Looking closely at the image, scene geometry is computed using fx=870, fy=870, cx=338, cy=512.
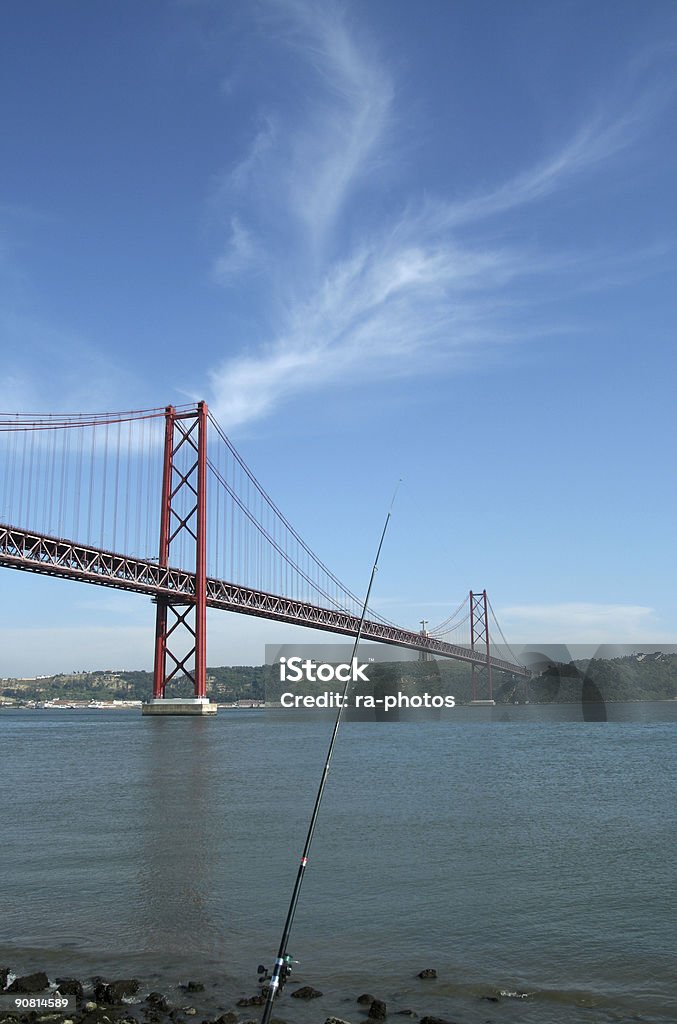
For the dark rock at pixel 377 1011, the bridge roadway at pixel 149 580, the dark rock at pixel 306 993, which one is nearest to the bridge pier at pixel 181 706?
the bridge roadway at pixel 149 580

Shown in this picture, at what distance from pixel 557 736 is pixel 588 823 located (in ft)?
111

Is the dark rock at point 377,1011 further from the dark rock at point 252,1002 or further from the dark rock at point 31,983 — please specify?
the dark rock at point 31,983

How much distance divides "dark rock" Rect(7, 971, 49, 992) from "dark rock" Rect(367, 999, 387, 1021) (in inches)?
109

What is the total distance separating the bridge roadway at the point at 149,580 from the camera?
4572cm

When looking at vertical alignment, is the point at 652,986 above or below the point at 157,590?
below

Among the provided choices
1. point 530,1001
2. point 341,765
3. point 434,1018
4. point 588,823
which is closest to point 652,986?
point 530,1001

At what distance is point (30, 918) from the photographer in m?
9.47

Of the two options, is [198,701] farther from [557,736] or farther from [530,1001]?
[530,1001]

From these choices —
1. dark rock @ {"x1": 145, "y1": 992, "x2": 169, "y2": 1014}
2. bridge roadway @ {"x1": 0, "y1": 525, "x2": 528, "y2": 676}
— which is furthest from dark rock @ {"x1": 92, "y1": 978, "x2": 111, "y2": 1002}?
bridge roadway @ {"x1": 0, "y1": 525, "x2": 528, "y2": 676}

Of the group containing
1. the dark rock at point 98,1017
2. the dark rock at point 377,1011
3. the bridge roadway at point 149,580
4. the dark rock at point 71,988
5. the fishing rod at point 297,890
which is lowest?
the dark rock at point 377,1011

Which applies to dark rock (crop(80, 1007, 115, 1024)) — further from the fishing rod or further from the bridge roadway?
the bridge roadway

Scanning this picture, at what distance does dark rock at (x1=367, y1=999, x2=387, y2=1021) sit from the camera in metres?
6.62

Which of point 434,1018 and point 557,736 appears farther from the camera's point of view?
point 557,736

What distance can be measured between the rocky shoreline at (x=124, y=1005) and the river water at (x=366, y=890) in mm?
150
